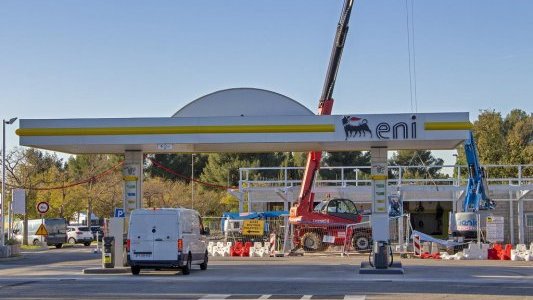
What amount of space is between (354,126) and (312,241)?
14.2 metres

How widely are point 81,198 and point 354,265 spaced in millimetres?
38664

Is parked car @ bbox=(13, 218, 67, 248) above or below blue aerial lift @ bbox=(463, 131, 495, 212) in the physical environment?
below

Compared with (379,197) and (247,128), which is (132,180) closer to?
(247,128)

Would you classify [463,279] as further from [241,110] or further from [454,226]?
[454,226]

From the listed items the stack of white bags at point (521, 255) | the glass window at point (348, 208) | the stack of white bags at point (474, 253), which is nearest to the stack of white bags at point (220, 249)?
the glass window at point (348, 208)

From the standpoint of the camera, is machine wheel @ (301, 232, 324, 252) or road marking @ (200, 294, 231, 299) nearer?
road marking @ (200, 294, 231, 299)

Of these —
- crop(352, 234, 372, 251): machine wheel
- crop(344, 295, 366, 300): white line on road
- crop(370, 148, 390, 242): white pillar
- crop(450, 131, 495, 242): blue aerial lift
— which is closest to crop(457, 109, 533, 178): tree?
crop(450, 131, 495, 242): blue aerial lift

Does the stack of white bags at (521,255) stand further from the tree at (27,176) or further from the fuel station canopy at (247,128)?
the tree at (27,176)

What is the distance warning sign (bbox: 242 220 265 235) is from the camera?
1570 inches

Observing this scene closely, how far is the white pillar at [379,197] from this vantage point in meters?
25.3

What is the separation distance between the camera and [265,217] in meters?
41.4

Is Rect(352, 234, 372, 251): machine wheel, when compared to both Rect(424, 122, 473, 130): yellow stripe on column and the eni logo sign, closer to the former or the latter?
the eni logo sign

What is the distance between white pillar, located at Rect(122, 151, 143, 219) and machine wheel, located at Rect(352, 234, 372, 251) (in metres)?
13.1

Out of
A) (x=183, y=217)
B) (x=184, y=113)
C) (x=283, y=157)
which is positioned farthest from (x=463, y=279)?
(x=283, y=157)
